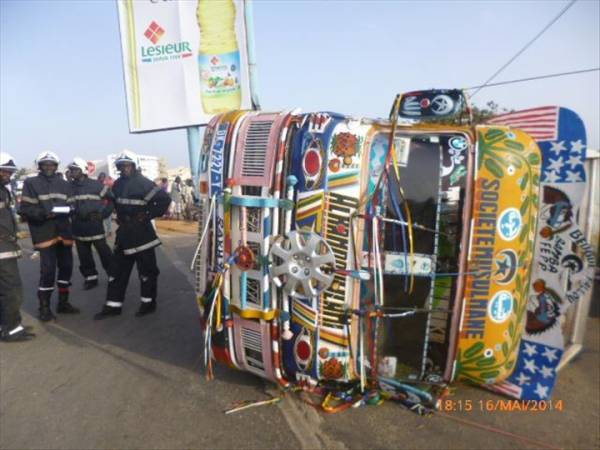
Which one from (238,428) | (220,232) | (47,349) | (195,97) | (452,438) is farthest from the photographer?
(195,97)

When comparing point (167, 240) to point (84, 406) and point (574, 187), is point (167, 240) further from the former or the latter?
point (574, 187)

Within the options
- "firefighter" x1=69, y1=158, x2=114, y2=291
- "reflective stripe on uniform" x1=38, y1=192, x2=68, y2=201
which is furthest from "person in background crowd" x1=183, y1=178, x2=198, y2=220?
"reflective stripe on uniform" x1=38, y1=192, x2=68, y2=201

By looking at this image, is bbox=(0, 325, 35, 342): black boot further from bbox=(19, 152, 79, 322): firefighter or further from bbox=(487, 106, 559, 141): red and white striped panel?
bbox=(487, 106, 559, 141): red and white striped panel

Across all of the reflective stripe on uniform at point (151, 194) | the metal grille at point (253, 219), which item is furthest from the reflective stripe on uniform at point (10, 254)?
the metal grille at point (253, 219)

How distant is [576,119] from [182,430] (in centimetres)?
323

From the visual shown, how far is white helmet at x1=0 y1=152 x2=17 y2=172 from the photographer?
13.5 ft

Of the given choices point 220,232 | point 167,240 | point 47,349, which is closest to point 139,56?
point 167,240

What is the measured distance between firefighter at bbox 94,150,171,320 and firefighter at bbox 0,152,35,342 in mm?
833

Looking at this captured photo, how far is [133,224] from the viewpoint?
4500mm

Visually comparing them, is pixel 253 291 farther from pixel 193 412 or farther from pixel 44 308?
pixel 44 308

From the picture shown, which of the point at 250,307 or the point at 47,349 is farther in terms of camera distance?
the point at 47,349

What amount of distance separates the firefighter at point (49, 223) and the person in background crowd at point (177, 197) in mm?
10316

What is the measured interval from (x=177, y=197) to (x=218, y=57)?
28.2 feet

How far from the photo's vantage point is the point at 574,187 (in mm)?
2457
